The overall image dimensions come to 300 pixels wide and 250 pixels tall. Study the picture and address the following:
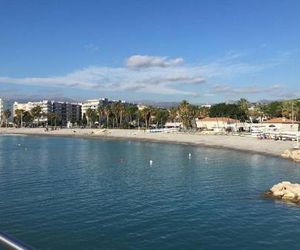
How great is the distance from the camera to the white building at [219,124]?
492 ft

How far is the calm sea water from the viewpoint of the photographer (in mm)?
23609

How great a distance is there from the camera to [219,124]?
162m

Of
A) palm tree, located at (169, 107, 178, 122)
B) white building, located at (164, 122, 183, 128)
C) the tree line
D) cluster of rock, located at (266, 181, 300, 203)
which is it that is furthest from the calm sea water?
palm tree, located at (169, 107, 178, 122)

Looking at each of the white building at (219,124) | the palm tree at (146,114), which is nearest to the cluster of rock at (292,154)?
the white building at (219,124)

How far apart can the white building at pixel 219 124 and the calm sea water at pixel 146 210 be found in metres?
96.7

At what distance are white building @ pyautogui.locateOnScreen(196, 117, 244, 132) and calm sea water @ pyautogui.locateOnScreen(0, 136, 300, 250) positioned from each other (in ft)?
317

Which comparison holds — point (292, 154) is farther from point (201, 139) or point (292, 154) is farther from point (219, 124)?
point (219, 124)

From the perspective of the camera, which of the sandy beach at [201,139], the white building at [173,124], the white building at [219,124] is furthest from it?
the white building at [173,124]

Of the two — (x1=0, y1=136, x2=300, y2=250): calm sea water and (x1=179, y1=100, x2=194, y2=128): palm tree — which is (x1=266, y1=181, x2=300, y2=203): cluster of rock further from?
(x1=179, y1=100, x2=194, y2=128): palm tree

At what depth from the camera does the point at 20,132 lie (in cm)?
19200

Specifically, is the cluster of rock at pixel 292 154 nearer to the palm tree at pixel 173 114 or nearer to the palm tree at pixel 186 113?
the palm tree at pixel 186 113

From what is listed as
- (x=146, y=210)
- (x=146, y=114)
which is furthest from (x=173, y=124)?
(x=146, y=210)

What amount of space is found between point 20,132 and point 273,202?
17159 centimetres

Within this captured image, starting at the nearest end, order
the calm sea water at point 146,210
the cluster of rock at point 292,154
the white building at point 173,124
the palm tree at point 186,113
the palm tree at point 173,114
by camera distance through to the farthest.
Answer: the calm sea water at point 146,210 < the cluster of rock at point 292,154 < the palm tree at point 186,113 < the white building at point 173,124 < the palm tree at point 173,114
